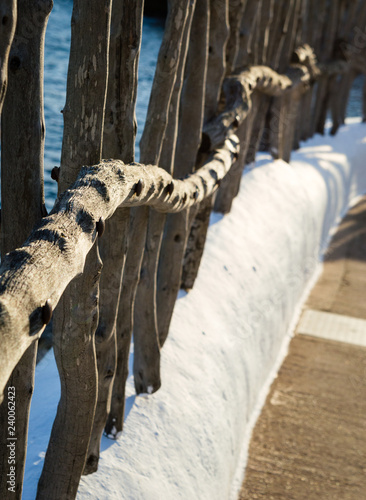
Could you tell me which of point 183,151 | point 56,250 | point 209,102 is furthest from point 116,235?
point 209,102

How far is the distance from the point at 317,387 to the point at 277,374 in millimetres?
256

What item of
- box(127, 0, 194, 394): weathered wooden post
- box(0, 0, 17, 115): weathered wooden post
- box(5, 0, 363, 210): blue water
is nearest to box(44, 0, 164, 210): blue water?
box(5, 0, 363, 210): blue water

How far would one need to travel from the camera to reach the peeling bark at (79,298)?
151cm

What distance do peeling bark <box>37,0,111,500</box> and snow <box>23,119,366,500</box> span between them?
13 cm

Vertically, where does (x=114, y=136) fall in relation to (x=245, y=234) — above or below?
above

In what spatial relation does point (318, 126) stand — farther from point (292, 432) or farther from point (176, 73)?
point (176, 73)

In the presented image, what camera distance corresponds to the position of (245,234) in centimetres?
379

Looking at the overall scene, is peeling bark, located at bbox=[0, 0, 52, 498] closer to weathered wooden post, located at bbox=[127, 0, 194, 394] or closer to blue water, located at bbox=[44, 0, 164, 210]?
weathered wooden post, located at bbox=[127, 0, 194, 394]

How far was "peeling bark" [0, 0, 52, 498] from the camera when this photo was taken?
1.39m

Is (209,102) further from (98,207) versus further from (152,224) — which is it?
(98,207)

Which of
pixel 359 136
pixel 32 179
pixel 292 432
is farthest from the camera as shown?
pixel 359 136

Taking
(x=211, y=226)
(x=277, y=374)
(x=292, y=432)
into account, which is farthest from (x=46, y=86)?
(x=292, y=432)

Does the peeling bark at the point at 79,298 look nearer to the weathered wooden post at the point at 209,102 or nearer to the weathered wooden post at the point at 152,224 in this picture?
the weathered wooden post at the point at 152,224

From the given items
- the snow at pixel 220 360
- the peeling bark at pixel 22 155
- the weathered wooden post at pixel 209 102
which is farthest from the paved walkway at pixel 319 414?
the peeling bark at pixel 22 155
